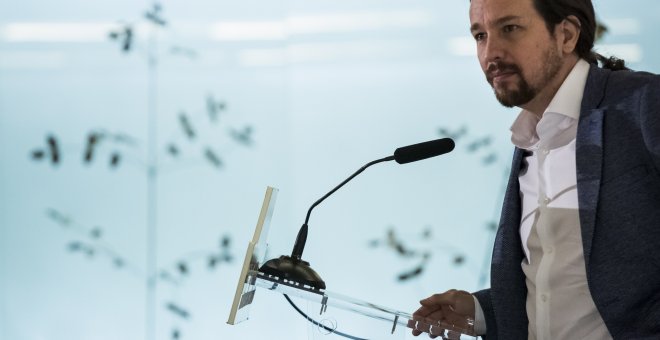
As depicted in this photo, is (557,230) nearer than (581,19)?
Yes

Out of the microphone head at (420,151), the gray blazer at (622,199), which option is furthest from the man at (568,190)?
the microphone head at (420,151)

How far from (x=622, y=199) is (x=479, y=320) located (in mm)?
438

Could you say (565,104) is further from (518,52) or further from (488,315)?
(488,315)

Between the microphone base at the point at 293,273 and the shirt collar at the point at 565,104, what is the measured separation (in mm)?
521

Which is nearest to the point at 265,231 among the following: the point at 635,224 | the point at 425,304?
the point at 425,304

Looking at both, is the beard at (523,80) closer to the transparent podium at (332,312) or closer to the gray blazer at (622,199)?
the gray blazer at (622,199)

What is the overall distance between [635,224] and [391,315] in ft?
1.36

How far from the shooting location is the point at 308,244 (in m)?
3.08

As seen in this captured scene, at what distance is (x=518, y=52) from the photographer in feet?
5.18

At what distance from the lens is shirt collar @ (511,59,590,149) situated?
151 centimetres

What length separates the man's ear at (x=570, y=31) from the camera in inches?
63.5

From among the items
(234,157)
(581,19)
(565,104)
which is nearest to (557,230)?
(565,104)

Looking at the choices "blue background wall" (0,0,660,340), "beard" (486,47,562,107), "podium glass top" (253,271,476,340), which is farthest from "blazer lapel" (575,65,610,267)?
"blue background wall" (0,0,660,340)

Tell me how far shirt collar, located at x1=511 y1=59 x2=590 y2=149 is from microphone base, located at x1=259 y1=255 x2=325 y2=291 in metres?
0.52
